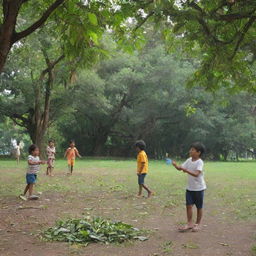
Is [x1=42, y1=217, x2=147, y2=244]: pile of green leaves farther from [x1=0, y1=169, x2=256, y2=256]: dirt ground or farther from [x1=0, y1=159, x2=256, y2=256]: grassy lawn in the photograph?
[x1=0, y1=159, x2=256, y2=256]: grassy lawn

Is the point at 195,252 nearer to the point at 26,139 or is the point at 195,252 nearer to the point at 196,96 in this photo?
the point at 196,96

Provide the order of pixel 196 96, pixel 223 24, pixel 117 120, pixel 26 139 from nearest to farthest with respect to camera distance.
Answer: pixel 223 24, pixel 196 96, pixel 117 120, pixel 26 139

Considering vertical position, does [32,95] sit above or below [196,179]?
above

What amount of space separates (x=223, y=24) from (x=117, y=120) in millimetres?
33896

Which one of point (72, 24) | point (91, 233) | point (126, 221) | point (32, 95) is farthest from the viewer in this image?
point (32, 95)

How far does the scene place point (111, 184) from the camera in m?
15.0

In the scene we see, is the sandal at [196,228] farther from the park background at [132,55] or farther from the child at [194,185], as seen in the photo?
the park background at [132,55]

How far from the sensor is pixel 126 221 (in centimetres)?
821

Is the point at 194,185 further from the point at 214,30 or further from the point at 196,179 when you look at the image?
the point at 214,30

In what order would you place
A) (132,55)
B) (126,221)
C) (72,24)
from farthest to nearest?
(132,55) → (126,221) → (72,24)

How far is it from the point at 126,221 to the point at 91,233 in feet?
5.62

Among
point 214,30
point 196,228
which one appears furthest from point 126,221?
point 214,30

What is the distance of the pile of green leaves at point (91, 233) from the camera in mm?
6430

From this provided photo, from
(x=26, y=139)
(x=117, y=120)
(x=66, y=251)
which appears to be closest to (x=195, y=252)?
(x=66, y=251)
